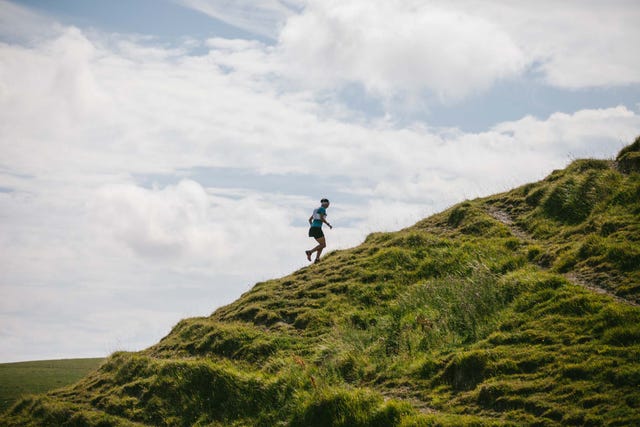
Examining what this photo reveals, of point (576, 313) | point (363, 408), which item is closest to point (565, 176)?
point (576, 313)

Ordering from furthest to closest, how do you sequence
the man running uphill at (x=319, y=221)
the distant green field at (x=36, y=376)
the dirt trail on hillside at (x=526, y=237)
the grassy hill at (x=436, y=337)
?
1. the distant green field at (x=36, y=376)
2. the man running uphill at (x=319, y=221)
3. the dirt trail on hillside at (x=526, y=237)
4. the grassy hill at (x=436, y=337)

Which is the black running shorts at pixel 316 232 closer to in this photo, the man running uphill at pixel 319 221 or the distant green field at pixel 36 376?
the man running uphill at pixel 319 221

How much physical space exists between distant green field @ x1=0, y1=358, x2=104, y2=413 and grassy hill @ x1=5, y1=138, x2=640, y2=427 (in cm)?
797

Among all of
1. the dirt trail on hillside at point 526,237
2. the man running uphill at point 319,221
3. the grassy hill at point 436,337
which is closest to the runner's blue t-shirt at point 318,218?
the man running uphill at point 319,221

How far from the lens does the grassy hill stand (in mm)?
11992

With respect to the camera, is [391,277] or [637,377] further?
[391,277]

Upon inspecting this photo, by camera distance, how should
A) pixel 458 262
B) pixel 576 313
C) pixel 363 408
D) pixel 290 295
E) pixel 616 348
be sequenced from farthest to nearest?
1. pixel 290 295
2. pixel 458 262
3. pixel 576 313
4. pixel 363 408
5. pixel 616 348

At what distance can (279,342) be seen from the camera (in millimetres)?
19516

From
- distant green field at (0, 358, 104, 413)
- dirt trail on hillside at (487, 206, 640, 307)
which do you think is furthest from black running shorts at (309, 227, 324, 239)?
distant green field at (0, 358, 104, 413)

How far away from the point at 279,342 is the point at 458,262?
A: 772 centimetres

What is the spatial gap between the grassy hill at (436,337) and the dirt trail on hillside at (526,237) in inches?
2.2

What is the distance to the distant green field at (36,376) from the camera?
2923 cm

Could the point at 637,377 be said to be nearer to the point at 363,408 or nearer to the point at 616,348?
the point at 616,348

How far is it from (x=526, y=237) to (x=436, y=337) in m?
8.68
